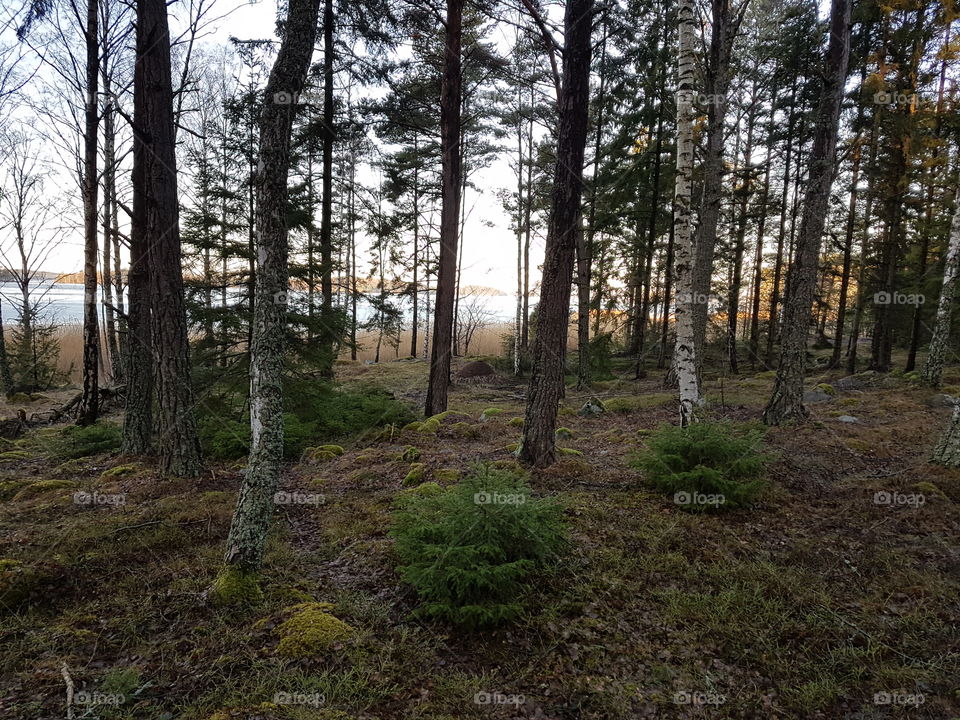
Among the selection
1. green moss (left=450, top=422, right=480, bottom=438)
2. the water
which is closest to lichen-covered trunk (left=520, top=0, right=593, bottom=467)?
green moss (left=450, top=422, right=480, bottom=438)

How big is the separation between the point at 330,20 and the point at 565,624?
41.2 ft

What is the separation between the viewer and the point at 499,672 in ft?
10.9

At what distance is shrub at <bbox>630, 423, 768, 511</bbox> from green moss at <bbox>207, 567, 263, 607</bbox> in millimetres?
4606

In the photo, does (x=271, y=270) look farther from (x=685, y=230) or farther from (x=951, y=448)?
(x=951, y=448)

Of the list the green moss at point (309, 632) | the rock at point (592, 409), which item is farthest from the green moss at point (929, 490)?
the green moss at point (309, 632)

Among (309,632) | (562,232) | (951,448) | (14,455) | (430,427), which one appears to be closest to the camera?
(309,632)

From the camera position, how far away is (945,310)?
→ 38.8 ft

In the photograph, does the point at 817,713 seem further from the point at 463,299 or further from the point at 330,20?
the point at 463,299

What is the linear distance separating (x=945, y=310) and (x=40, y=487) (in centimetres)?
1901

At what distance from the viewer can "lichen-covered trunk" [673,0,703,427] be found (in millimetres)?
7020

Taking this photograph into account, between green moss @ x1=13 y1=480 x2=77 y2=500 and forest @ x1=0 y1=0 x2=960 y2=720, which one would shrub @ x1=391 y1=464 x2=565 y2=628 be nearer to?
forest @ x1=0 y1=0 x2=960 y2=720

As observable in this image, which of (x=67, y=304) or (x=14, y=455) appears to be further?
(x=67, y=304)

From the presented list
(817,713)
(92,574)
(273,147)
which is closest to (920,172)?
(817,713)

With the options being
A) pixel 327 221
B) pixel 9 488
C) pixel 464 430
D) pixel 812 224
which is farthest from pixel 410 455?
pixel 812 224
